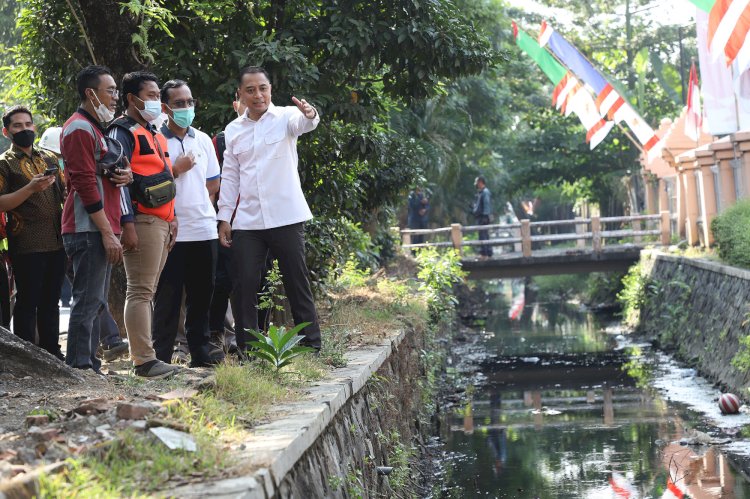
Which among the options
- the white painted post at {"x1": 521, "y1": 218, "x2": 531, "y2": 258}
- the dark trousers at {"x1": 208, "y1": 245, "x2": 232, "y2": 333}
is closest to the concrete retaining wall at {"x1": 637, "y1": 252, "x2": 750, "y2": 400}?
the white painted post at {"x1": 521, "y1": 218, "x2": 531, "y2": 258}

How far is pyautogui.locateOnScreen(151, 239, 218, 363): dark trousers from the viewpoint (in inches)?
290

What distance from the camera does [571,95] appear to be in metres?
24.0

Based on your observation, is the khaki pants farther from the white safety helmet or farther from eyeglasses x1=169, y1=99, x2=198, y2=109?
the white safety helmet

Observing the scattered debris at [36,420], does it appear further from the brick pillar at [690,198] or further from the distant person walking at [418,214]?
the distant person walking at [418,214]

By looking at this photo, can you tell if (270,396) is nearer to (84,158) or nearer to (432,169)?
(84,158)

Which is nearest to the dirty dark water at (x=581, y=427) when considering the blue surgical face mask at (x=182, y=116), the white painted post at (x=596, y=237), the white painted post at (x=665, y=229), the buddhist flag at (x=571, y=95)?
the blue surgical face mask at (x=182, y=116)

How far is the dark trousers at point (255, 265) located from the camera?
7.29 m

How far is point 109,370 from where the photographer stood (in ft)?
24.7

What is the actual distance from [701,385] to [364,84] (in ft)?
19.5

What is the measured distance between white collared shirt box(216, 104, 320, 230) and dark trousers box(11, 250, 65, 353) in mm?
1106

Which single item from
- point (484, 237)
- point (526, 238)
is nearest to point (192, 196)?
point (526, 238)

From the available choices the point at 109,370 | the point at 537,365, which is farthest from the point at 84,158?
the point at 537,365

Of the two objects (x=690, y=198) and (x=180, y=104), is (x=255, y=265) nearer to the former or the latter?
(x=180, y=104)

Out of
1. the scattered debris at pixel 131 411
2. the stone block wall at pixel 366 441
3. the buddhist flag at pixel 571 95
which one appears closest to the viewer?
the scattered debris at pixel 131 411
